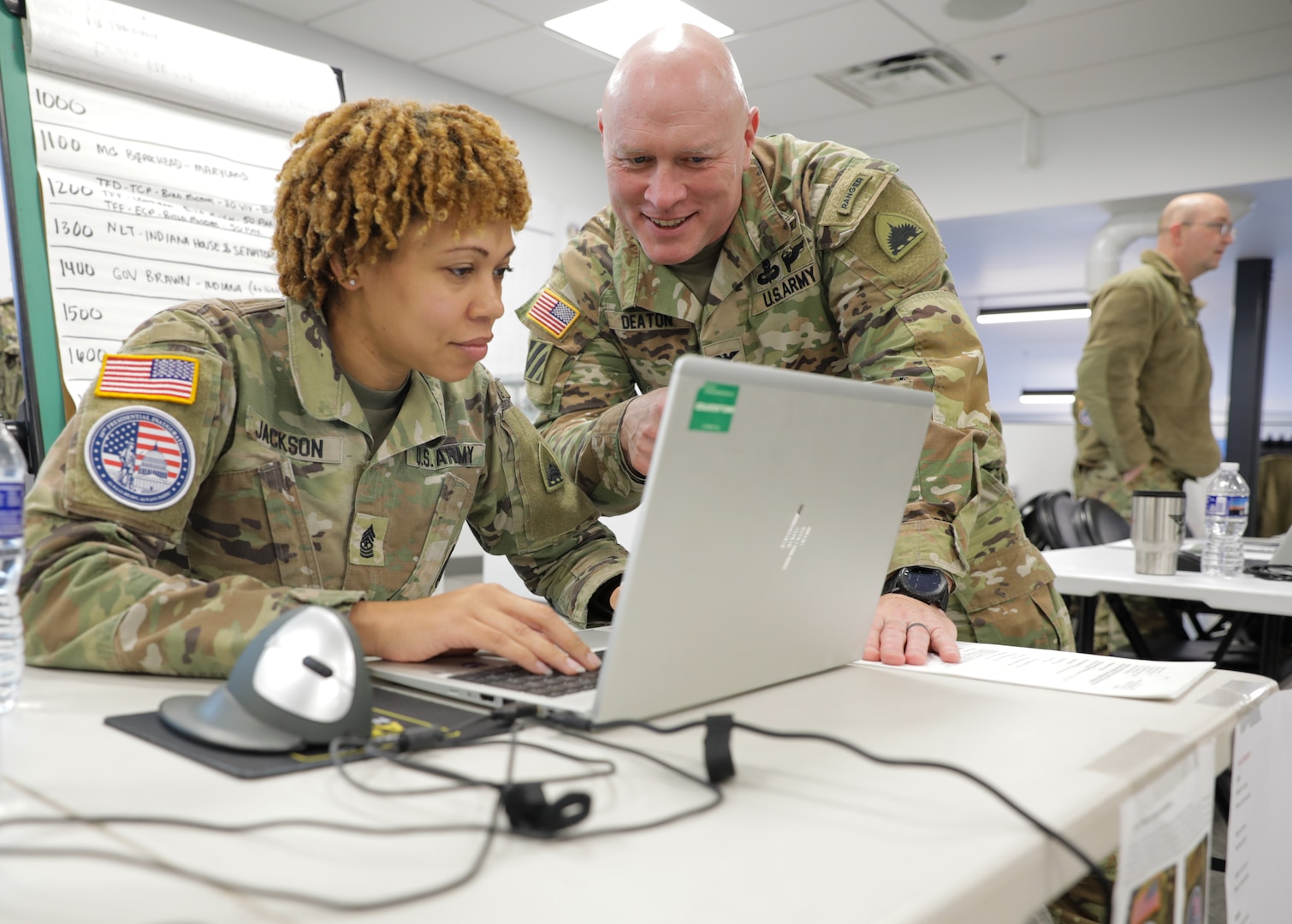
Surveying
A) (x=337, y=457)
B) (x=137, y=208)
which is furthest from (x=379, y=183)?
(x=137, y=208)

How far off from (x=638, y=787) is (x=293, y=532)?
2.08 ft

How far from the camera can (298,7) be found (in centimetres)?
362

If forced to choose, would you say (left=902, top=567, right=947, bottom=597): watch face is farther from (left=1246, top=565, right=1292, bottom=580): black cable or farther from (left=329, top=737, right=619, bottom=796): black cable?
(left=1246, top=565, right=1292, bottom=580): black cable

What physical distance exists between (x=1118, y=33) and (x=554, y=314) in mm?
3331

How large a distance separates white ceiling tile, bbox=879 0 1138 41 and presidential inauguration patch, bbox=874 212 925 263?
99.6 inches

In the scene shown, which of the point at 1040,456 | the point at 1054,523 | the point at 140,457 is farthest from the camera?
the point at 1040,456

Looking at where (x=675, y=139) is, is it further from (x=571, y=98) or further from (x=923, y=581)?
(x=571, y=98)

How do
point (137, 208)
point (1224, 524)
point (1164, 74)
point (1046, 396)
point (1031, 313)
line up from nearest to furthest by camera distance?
point (137, 208) < point (1224, 524) < point (1164, 74) < point (1031, 313) < point (1046, 396)

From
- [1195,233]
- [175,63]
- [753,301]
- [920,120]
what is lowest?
[753,301]

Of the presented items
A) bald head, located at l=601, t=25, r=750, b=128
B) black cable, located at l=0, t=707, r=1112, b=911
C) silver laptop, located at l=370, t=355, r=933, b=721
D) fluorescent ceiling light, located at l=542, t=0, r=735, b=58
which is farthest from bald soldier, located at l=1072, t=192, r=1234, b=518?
black cable, located at l=0, t=707, r=1112, b=911

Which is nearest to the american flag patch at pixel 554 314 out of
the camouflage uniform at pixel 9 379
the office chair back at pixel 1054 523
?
the camouflage uniform at pixel 9 379

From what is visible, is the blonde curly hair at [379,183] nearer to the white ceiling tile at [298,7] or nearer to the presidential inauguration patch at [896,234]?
the presidential inauguration patch at [896,234]

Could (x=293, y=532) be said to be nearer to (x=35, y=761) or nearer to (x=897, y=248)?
(x=35, y=761)

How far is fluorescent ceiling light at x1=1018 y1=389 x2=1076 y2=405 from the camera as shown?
1173cm
